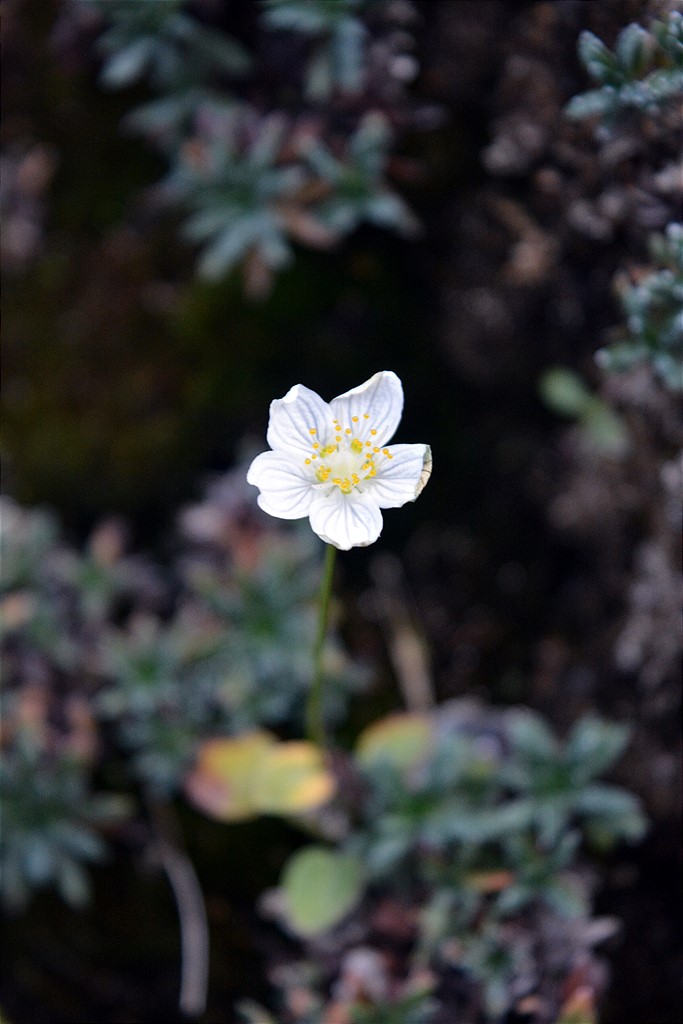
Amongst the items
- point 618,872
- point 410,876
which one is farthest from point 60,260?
point 618,872

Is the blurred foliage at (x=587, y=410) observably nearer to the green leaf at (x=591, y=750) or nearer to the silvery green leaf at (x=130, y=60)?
the green leaf at (x=591, y=750)

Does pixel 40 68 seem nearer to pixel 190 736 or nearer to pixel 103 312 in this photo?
pixel 103 312

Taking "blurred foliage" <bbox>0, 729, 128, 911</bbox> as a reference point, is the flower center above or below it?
above

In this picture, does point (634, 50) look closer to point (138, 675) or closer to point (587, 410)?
point (587, 410)

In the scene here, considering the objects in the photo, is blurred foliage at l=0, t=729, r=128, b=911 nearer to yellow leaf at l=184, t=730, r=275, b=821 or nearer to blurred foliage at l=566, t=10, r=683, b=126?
yellow leaf at l=184, t=730, r=275, b=821

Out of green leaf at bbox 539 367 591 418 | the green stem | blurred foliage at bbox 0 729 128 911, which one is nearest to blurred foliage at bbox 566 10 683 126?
green leaf at bbox 539 367 591 418
